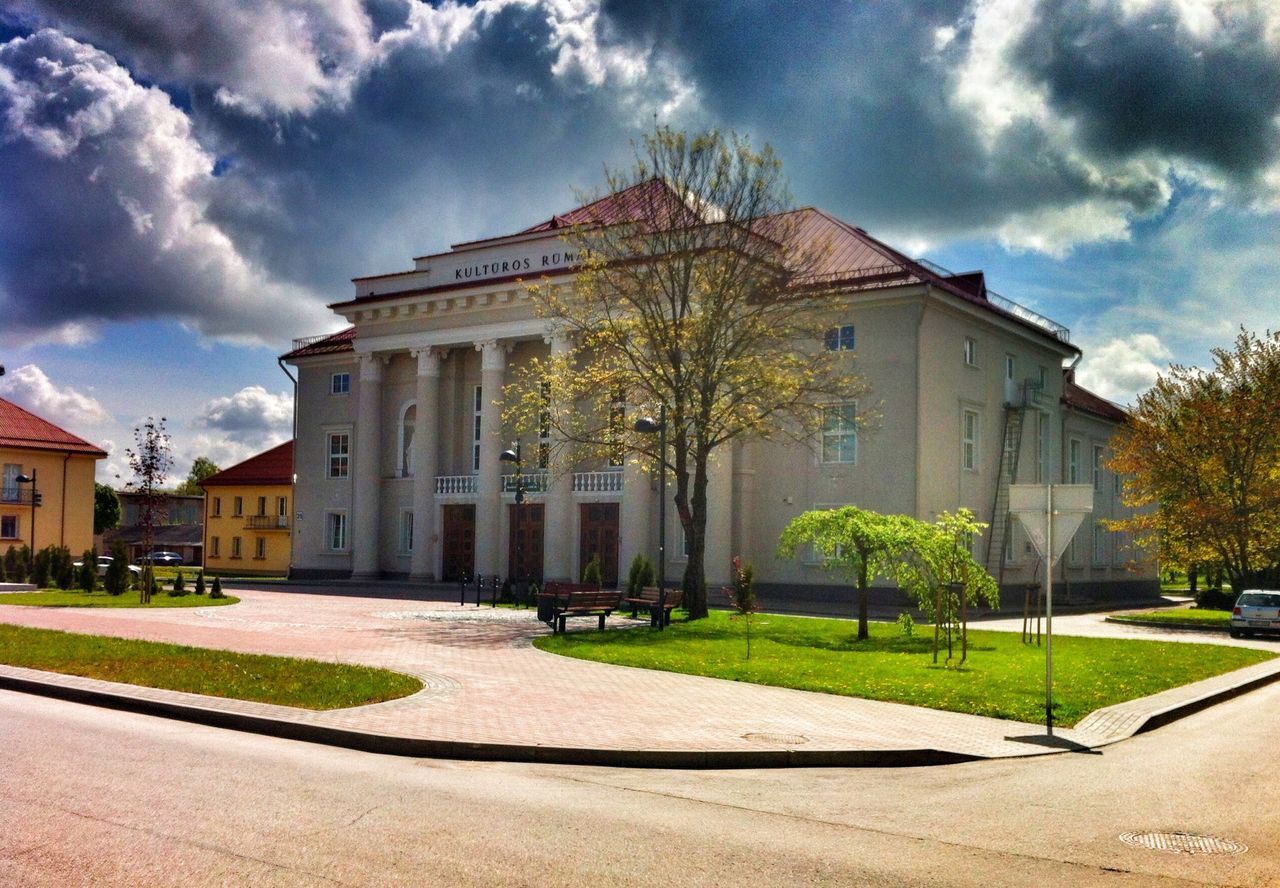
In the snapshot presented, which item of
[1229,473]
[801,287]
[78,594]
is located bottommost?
[78,594]

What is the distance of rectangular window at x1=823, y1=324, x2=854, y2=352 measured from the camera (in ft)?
122

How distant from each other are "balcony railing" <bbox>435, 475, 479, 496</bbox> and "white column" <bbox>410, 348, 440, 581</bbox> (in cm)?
29

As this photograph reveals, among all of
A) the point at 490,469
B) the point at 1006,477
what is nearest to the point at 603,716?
the point at 1006,477

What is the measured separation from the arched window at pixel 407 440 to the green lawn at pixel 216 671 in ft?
99.1

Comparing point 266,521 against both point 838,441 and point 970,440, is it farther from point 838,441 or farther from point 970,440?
point 970,440

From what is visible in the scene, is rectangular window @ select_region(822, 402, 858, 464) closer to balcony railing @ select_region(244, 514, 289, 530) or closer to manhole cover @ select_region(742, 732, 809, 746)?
manhole cover @ select_region(742, 732, 809, 746)

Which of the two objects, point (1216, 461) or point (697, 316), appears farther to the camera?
point (1216, 461)

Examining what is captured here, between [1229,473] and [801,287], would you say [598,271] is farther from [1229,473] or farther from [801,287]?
[1229,473]

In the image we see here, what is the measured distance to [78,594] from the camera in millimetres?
34344

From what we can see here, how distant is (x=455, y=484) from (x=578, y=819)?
39.2 metres

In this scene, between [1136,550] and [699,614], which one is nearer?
[699,614]

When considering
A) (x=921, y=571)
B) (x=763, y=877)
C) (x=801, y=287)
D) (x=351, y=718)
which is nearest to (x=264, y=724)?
(x=351, y=718)

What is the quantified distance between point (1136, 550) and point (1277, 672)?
120 ft

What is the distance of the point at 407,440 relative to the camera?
4912 centimetres
